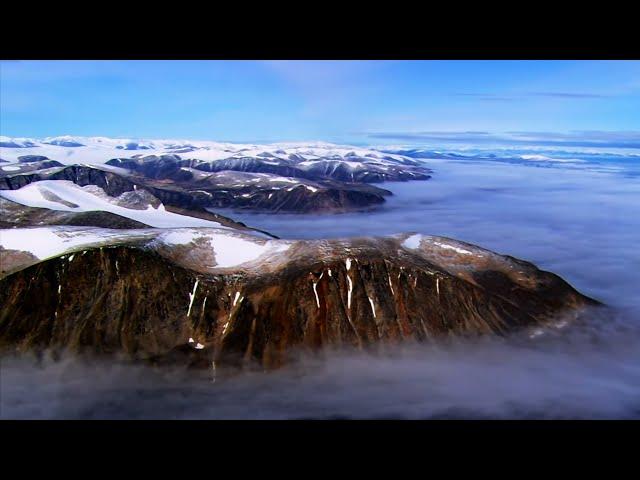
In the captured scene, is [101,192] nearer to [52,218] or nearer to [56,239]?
[52,218]

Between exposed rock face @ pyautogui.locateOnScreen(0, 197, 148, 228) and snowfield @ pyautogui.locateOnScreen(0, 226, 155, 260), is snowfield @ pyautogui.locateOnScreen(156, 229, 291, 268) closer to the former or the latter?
snowfield @ pyautogui.locateOnScreen(0, 226, 155, 260)

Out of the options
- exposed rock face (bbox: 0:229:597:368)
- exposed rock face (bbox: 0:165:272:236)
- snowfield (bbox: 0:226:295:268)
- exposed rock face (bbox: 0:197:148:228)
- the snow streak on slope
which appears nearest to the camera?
exposed rock face (bbox: 0:229:597:368)

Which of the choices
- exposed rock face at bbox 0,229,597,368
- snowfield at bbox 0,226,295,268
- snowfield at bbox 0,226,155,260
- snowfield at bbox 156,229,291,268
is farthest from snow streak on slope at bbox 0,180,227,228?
exposed rock face at bbox 0,229,597,368

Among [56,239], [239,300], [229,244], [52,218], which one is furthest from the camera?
[52,218]

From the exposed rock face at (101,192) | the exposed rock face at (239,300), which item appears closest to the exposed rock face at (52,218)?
the exposed rock face at (101,192)

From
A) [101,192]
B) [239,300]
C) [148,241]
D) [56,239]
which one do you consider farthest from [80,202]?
[239,300]

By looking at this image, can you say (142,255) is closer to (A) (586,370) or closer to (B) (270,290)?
(B) (270,290)

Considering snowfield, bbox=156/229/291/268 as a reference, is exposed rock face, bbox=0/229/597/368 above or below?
below
